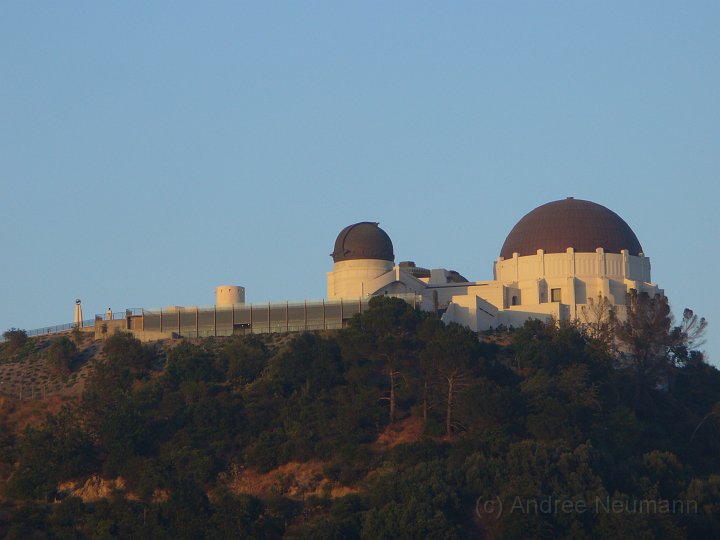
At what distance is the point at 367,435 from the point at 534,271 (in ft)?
75.2

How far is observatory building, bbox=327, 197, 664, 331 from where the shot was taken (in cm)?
9906

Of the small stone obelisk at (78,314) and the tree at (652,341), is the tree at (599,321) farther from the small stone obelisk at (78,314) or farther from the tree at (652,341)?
the small stone obelisk at (78,314)

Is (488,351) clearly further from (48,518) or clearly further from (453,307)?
(48,518)

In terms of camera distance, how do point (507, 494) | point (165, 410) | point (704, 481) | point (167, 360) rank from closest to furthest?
point (507, 494)
point (704, 481)
point (165, 410)
point (167, 360)

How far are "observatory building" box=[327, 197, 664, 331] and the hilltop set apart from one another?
350cm

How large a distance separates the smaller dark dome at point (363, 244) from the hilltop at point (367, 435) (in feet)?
25.2

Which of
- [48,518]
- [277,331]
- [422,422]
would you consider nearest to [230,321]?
[277,331]

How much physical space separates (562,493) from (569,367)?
15041 mm

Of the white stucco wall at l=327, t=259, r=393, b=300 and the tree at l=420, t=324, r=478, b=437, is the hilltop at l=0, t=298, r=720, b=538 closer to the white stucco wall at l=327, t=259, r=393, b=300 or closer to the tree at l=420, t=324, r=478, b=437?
the tree at l=420, t=324, r=478, b=437

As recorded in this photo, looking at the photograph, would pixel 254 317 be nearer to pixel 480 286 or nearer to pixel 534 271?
pixel 480 286

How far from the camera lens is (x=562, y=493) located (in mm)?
74375
